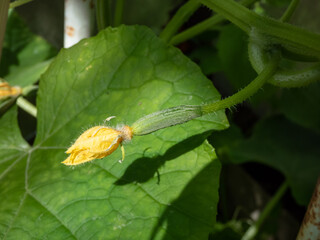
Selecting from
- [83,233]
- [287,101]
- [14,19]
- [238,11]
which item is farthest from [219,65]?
[83,233]

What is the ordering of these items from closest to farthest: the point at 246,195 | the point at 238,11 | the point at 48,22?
the point at 238,11, the point at 48,22, the point at 246,195

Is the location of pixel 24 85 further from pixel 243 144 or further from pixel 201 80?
pixel 243 144

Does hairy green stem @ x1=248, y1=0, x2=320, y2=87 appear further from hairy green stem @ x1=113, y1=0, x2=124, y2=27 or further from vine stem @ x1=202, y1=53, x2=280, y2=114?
hairy green stem @ x1=113, y1=0, x2=124, y2=27

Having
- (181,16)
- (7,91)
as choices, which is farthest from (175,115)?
(7,91)

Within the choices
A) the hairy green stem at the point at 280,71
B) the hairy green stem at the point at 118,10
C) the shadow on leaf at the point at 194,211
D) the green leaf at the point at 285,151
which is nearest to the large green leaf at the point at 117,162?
the shadow on leaf at the point at 194,211

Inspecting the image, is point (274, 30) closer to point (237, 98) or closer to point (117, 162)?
point (237, 98)

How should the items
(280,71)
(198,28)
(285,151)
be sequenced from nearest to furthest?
1. (280,71)
2. (198,28)
3. (285,151)

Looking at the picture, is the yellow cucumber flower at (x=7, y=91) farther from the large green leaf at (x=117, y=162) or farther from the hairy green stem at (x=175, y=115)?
the hairy green stem at (x=175, y=115)
